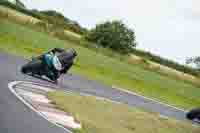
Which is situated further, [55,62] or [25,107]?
[55,62]

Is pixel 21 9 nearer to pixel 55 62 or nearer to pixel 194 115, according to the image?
pixel 194 115

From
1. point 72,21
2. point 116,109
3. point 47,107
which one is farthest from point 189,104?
point 72,21

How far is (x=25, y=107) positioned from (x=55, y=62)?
30.7 feet

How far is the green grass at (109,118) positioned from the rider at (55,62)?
10.1 ft

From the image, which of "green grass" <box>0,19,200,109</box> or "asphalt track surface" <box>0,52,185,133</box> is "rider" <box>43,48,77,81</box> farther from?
"green grass" <box>0,19,200,109</box>

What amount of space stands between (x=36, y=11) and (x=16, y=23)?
1541cm

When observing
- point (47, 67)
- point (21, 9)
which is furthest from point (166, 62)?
point (47, 67)

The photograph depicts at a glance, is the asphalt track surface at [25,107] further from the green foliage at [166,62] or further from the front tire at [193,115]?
the green foliage at [166,62]

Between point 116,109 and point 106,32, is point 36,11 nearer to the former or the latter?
point 106,32

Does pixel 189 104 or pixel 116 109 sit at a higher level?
pixel 116 109

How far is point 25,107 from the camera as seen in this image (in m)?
15.5

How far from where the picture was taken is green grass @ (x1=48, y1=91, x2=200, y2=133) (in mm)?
16578

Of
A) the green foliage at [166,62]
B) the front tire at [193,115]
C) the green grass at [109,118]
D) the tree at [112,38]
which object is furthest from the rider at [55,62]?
the green foliage at [166,62]

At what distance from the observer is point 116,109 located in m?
21.6
